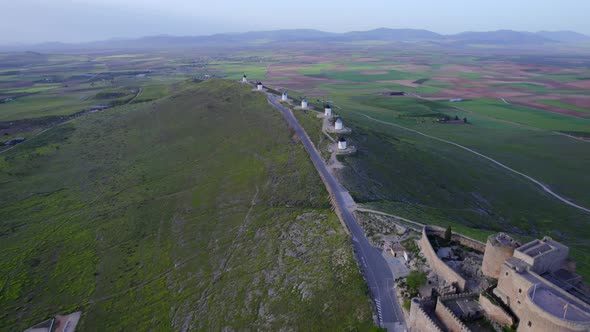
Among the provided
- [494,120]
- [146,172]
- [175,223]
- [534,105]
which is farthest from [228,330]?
[534,105]

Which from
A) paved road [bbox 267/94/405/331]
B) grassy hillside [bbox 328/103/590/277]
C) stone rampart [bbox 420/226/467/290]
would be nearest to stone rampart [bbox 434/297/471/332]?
paved road [bbox 267/94/405/331]

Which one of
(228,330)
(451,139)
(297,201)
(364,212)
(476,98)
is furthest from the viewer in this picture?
(476,98)

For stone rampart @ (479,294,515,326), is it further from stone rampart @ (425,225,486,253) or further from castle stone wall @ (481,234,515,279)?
stone rampart @ (425,225,486,253)

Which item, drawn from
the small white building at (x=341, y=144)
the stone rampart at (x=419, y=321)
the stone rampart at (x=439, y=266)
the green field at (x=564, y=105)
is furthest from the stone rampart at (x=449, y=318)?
the green field at (x=564, y=105)

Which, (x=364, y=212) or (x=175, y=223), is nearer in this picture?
(x=364, y=212)

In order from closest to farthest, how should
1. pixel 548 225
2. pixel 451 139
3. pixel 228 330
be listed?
pixel 228 330
pixel 548 225
pixel 451 139

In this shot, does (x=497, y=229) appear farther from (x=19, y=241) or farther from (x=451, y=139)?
(x=19, y=241)

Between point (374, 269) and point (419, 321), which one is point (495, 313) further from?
point (374, 269)
